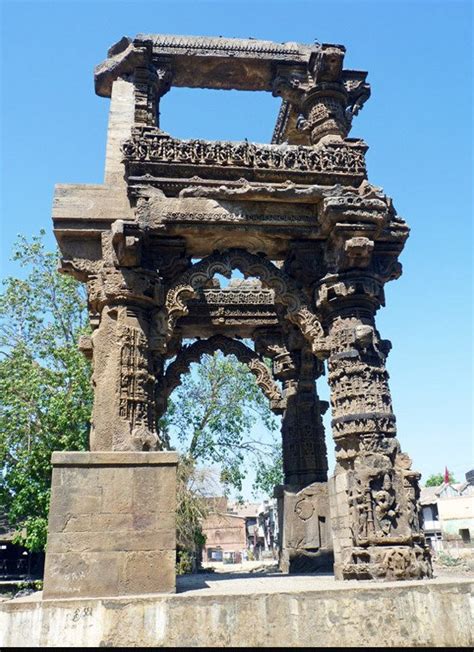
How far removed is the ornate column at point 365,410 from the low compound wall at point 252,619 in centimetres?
77

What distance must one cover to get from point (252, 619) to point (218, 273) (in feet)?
14.2

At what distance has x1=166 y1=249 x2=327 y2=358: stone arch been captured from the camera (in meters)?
7.52

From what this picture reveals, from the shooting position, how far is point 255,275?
806 centimetres

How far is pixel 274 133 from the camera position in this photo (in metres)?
11.0

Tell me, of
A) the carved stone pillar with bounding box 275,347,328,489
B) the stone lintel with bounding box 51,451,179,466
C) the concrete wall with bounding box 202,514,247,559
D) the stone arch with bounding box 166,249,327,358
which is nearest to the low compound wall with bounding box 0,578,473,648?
the stone lintel with bounding box 51,451,179,466

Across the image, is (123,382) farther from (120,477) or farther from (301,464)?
(301,464)

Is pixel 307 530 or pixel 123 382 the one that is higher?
pixel 123 382

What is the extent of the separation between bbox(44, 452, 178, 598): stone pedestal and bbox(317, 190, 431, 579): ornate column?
221cm

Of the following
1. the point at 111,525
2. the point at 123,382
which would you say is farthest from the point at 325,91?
the point at 111,525

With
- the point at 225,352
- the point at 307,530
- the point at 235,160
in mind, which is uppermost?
the point at 235,160

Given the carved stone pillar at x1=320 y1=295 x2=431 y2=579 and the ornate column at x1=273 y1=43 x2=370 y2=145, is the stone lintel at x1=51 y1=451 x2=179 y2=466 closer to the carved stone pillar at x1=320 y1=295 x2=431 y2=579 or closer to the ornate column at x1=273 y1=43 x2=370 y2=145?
the carved stone pillar at x1=320 y1=295 x2=431 y2=579

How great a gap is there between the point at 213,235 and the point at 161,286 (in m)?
0.99

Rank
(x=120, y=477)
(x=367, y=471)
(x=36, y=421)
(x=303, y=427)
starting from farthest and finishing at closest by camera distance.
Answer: (x=36, y=421) < (x=303, y=427) < (x=367, y=471) < (x=120, y=477)

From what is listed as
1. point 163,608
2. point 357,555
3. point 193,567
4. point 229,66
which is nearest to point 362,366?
point 357,555
